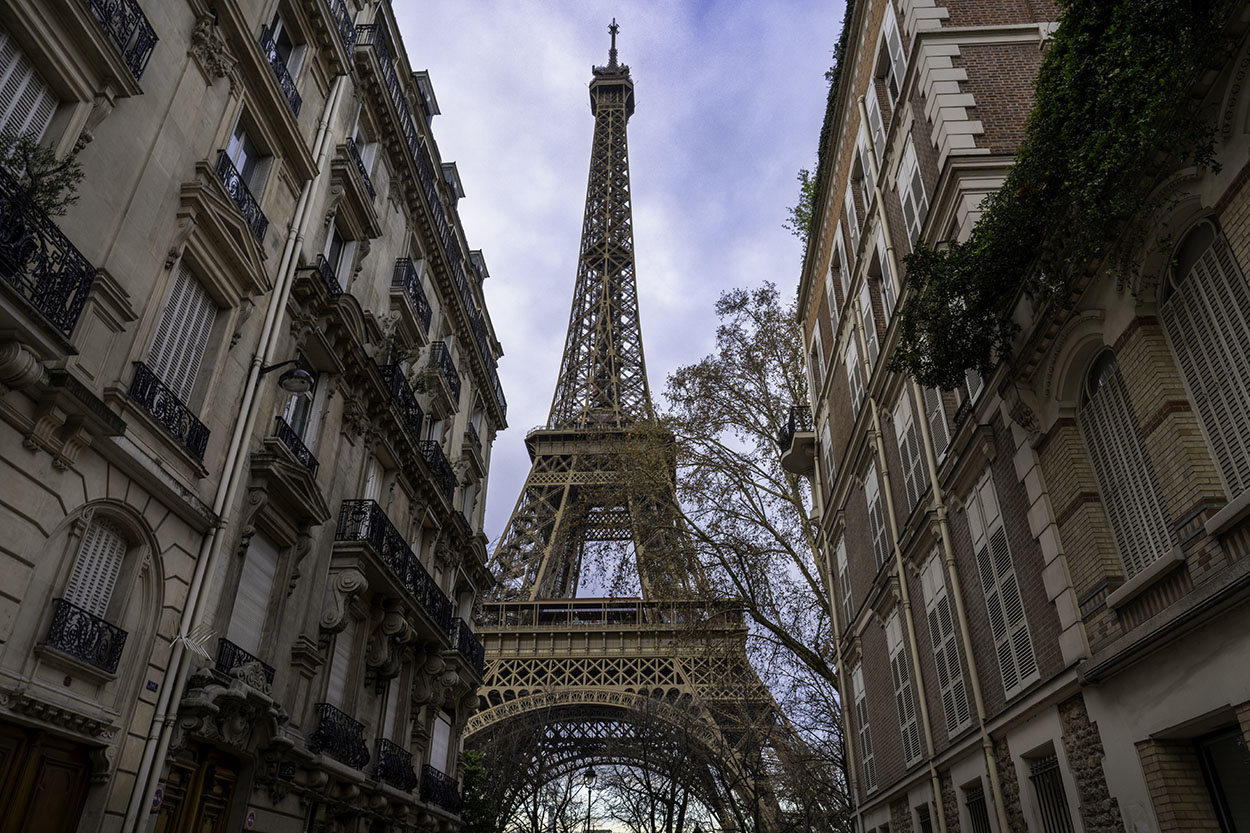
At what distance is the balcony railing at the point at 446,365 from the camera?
22.5 meters

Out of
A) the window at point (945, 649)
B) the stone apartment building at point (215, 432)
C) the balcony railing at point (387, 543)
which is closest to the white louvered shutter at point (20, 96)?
the stone apartment building at point (215, 432)

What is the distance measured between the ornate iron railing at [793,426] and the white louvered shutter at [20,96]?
2040 cm

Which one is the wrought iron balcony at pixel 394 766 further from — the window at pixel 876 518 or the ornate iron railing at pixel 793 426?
the ornate iron railing at pixel 793 426

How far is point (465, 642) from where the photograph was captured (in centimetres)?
2417

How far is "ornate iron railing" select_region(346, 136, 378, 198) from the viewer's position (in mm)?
17152

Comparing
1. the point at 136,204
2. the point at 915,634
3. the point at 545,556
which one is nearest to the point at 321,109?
the point at 136,204

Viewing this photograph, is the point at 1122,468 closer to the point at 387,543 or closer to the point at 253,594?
the point at 253,594

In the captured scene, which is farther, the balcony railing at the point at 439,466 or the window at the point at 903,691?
the balcony railing at the point at 439,466

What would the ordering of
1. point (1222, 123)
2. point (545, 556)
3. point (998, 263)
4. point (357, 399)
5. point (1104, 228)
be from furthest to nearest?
point (545, 556) < point (357, 399) < point (998, 263) < point (1104, 228) < point (1222, 123)

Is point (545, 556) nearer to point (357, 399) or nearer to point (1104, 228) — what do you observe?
point (357, 399)

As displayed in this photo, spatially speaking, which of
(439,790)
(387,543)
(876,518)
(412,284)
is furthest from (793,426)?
(439,790)

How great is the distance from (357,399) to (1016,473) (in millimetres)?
12092

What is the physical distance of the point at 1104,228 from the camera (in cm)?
796

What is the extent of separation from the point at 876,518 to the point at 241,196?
14094 mm
